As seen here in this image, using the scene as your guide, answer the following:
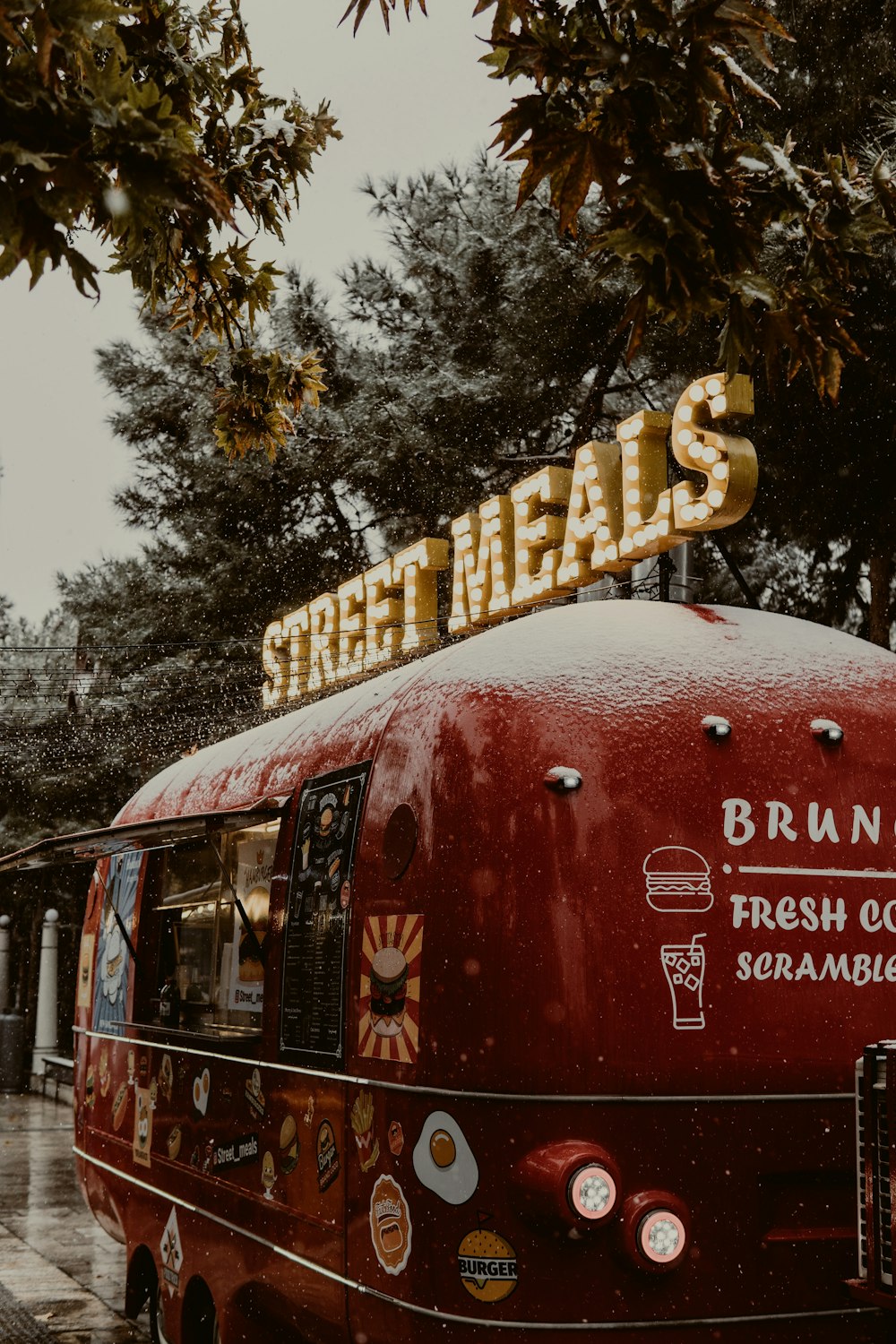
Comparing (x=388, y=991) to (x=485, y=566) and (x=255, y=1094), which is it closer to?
(x=255, y=1094)

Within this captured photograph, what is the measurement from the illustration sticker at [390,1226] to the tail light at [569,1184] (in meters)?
0.44

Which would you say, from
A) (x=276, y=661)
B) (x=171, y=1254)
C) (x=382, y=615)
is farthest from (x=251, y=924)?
(x=276, y=661)

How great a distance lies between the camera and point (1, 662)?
46.0 metres

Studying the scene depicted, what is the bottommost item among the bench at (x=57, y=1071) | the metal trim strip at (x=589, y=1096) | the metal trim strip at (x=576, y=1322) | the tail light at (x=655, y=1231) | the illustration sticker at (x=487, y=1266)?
the bench at (x=57, y=1071)

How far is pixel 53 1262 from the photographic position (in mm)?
10406

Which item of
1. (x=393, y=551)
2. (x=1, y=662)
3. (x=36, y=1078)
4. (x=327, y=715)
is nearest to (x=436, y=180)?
(x=393, y=551)

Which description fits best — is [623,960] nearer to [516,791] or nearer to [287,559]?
[516,791]

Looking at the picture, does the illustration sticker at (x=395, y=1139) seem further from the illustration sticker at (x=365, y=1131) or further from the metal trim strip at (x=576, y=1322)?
the metal trim strip at (x=576, y=1322)

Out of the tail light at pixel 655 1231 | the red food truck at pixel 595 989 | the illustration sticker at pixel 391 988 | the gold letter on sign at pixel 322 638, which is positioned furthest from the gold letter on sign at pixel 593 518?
the tail light at pixel 655 1231

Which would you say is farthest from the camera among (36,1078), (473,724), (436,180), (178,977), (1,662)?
(1,662)

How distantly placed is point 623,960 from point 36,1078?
20.8m

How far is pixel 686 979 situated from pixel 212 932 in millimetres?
3129

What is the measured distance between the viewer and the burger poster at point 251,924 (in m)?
6.38

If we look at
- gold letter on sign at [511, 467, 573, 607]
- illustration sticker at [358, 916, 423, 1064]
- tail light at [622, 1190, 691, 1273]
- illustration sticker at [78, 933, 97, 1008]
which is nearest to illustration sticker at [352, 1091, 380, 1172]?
illustration sticker at [358, 916, 423, 1064]
